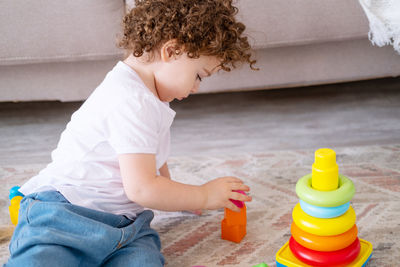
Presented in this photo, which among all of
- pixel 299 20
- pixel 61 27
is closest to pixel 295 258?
pixel 299 20

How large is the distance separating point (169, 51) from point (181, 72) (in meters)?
0.05

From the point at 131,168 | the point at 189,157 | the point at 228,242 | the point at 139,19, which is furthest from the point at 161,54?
the point at 189,157

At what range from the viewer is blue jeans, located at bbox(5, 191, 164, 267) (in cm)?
75

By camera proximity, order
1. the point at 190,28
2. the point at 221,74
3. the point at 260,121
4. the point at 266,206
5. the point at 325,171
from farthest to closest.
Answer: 1. the point at 260,121
2. the point at 221,74
3. the point at 266,206
4. the point at 190,28
5. the point at 325,171

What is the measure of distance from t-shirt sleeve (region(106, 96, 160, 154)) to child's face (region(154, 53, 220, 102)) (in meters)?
0.07

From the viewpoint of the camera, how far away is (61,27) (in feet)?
4.66

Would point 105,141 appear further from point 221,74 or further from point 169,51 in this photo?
point 221,74

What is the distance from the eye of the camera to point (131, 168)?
32.2 inches

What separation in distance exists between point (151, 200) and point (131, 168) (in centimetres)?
7

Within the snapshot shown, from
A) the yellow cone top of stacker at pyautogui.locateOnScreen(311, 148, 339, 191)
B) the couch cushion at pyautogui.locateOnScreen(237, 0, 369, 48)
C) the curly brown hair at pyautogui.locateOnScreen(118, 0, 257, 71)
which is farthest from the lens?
the couch cushion at pyautogui.locateOnScreen(237, 0, 369, 48)

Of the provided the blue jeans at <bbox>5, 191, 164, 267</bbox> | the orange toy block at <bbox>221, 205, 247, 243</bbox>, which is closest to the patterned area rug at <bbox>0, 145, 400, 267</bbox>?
the orange toy block at <bbox>221, 205, 247, 243</bbox>

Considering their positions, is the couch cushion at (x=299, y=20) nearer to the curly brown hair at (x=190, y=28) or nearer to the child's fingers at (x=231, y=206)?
the curly brown hair at (x=190, y=28)

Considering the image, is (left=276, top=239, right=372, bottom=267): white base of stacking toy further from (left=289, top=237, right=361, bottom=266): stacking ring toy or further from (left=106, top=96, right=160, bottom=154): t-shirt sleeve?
(left=106, top=96, right=160, bottom=154): t-shirt sleeve

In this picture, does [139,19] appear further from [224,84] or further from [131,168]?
[224,84]
